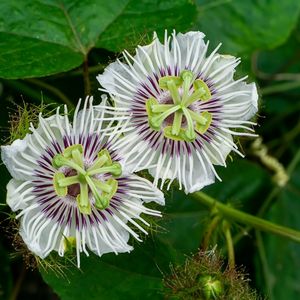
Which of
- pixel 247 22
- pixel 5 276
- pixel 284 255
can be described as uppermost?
pixel 247 22

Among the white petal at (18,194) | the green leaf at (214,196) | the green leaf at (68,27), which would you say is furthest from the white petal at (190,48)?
the green leaf at (214,196)

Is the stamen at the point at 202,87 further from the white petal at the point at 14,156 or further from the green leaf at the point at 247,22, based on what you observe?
the green leaf at the point at 247,22

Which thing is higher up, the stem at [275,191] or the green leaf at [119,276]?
the green leaf at [119,276]

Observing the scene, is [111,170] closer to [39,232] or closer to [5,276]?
[39,232]

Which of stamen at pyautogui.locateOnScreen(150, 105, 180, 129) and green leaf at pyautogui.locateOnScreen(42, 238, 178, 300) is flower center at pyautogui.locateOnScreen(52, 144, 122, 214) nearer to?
stamen at pyautogui.locateOnScreen(150, 105, 180, 129)

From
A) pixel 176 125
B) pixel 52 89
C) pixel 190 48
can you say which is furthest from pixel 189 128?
pixel 52 89

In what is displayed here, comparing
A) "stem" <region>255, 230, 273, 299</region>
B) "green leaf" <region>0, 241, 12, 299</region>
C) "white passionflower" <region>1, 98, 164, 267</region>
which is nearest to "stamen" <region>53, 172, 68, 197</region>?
"white passionflower" <region>1, 98, 164, 267</region>
